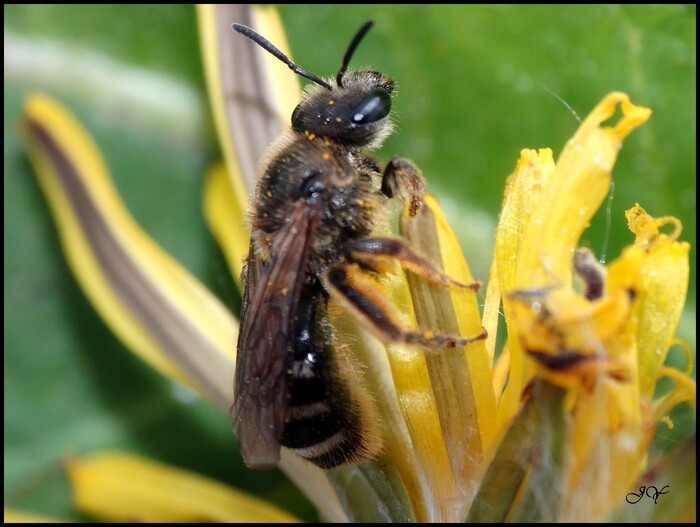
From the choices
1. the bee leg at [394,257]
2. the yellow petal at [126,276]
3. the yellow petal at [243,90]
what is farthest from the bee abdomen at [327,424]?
the yellow petal at [243,90]

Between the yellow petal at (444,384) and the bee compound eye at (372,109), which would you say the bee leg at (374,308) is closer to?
the yellow petal at (444,384)

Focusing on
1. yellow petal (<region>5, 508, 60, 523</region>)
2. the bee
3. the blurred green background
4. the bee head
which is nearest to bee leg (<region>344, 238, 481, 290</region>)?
the bee

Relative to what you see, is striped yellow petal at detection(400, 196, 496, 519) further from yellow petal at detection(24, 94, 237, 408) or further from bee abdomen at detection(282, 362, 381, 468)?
yellow petal at detection(24, 94, 237, 408)

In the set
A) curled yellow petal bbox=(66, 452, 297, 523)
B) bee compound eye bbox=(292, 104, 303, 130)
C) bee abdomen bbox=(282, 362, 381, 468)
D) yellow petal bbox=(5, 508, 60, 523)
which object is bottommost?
yellow petal bbox=(5, 508, 60, 523)

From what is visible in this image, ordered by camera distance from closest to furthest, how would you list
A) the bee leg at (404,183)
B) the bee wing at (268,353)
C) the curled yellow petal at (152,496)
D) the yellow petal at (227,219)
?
the bee wing at (268,353)
the bee leg at (404,183)
the curled yellow petal at (152,496)
the yellow petal at (227,219)

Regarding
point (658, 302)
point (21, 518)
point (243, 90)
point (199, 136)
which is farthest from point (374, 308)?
point (199, 136)

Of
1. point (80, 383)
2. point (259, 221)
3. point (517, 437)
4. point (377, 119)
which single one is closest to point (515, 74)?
point (377, 119)

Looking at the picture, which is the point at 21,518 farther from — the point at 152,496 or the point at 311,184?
the point at 311,184
